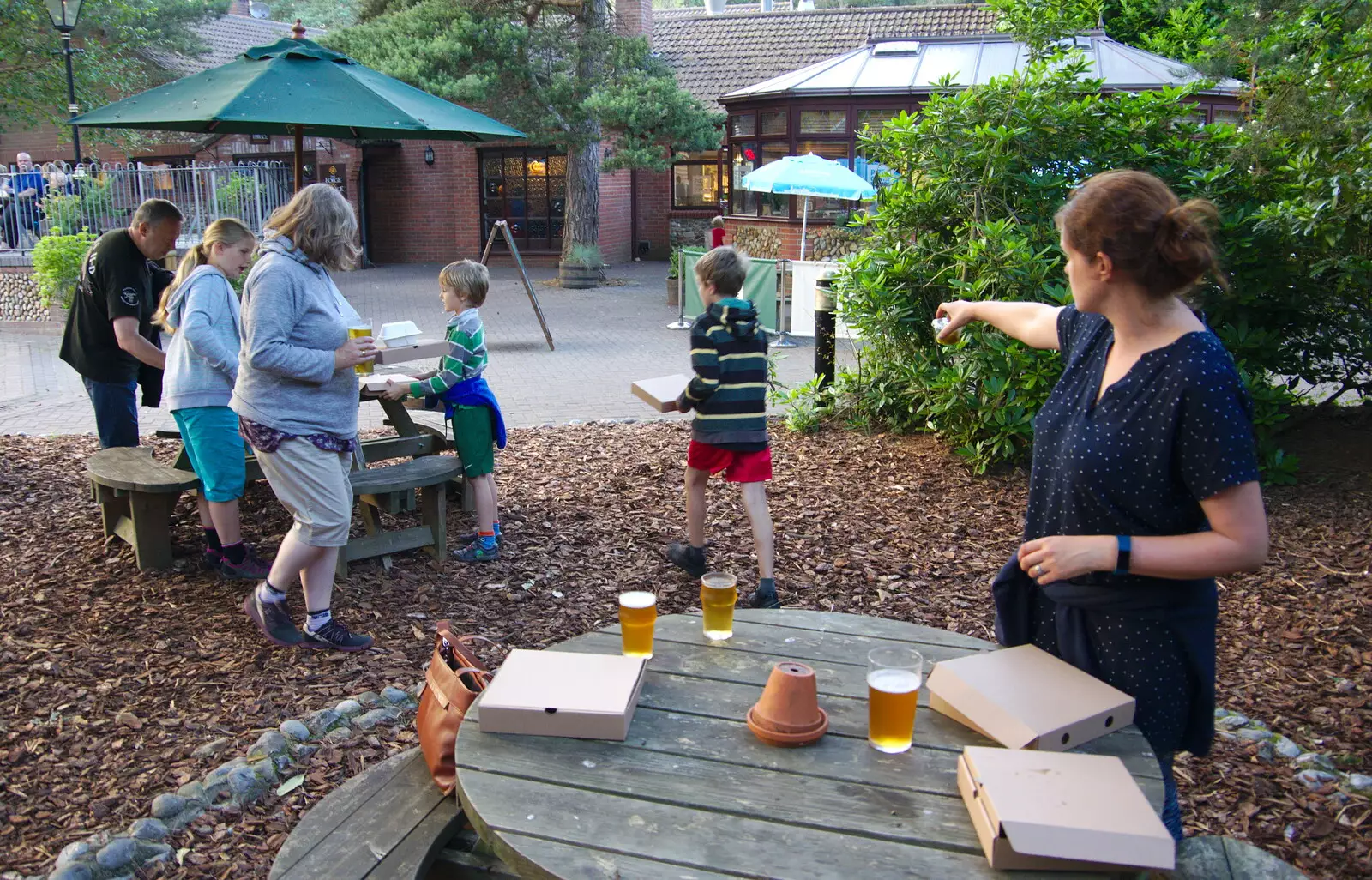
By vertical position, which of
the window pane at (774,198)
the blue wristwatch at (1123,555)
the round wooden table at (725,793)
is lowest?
the round wooden table at (725,793)

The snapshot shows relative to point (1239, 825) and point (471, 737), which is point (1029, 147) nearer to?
point (1239, 825)

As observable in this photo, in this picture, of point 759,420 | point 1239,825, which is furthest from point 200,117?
point 1239,825

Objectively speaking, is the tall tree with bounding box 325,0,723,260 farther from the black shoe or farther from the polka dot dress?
the polka dot dress

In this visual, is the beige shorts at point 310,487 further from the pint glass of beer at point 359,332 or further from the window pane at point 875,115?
the window pane at point 875,115

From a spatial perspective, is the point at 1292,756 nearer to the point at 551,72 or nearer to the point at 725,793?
the point at 725,793

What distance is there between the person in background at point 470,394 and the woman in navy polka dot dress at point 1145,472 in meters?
3.27

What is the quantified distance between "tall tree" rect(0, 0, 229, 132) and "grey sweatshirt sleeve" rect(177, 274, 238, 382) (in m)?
12.3

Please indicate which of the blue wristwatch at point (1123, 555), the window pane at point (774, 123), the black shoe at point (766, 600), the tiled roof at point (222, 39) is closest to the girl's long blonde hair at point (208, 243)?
the black shoe at point (766, 600)

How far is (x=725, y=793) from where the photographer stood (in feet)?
6.01

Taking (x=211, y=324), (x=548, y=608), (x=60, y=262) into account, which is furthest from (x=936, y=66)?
(x=211, y=324)

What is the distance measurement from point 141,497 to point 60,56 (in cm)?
1602

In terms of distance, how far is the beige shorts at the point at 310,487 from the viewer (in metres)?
3.71

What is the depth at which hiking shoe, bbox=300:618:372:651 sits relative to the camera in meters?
4.01

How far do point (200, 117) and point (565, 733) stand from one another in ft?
13.1
